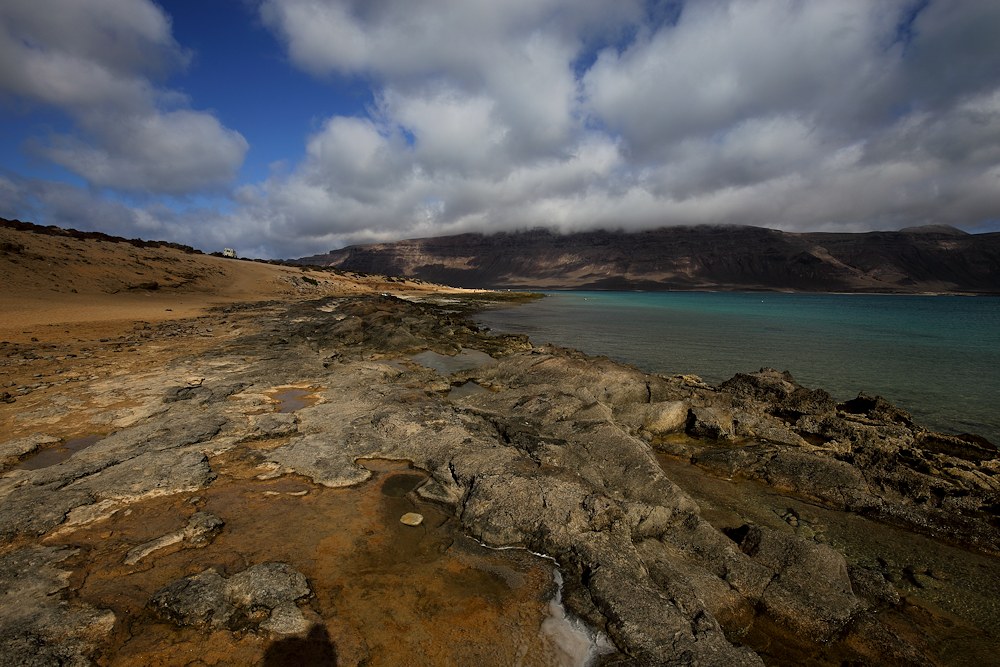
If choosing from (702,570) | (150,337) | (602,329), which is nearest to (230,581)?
(702,570)

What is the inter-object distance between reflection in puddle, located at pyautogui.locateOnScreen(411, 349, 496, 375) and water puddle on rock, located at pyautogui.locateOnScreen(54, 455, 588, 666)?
9.69 m

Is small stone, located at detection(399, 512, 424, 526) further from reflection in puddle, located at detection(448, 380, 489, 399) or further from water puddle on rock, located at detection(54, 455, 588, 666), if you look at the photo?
reflection in puddle, located at detection(448, 380, 489, 399)

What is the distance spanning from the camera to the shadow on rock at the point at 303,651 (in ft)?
12.9

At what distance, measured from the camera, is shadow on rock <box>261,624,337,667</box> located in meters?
3.92

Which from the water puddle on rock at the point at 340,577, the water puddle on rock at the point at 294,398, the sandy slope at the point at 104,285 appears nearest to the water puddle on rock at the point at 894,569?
the water puddle on rock at the point at 340,577

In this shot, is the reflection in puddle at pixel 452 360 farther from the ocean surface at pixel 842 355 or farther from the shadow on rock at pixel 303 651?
the shadow on rock at pixel 303 651

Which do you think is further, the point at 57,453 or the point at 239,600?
the point at 57,453

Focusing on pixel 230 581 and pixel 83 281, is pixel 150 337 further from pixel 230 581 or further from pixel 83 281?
pixel 83 281

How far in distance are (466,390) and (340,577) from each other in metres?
8.72

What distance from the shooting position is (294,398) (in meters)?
11.3

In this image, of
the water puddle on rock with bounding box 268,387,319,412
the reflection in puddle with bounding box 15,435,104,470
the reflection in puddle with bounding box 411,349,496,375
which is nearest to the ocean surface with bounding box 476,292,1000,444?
the reflection in puddle with bounding box 411,349,496,375

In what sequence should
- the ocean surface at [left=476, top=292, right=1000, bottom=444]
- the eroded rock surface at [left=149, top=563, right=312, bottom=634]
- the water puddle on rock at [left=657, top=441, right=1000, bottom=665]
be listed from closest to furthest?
the eroded rock surface at [left=149, top=563, right=312, bottom=634], the water puddle on rock at [left=657, top=441, right=1000, bottom=665], the ocean surface at [left=476, top=292, right=1000, bottom=444]

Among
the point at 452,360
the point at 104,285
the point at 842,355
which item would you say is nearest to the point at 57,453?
the point at 452,360

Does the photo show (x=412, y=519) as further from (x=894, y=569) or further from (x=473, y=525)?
(x=894, y=569)
